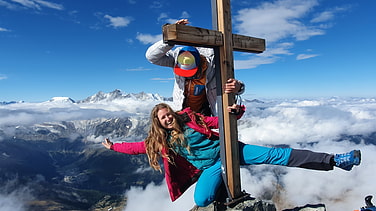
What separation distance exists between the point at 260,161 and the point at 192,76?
2163 mm

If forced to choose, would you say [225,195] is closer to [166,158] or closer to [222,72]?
[166,158]

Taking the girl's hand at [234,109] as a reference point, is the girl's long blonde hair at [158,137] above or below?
below

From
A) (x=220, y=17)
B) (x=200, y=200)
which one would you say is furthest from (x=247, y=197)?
(x=220, y=17)

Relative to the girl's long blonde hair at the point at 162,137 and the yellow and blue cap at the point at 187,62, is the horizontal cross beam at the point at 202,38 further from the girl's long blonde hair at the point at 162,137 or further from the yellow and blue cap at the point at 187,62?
the girl's long blonde hair at the point at 162,137

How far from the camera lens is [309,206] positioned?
5203 mm

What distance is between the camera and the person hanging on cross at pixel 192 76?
15.1 feet

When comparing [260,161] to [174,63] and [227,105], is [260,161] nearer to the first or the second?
[227,105]

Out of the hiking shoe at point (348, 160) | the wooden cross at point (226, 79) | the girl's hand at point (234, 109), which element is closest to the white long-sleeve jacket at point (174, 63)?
the wooden cross at point (226, 79)

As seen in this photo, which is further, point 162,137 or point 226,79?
point 162,137

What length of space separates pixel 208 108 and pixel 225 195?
1966mm

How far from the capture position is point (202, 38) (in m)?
4.16

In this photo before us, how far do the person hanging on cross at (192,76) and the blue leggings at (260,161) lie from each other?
118 centimetres

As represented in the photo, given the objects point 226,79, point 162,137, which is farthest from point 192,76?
point 162,137

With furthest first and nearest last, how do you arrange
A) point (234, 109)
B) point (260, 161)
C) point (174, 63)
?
1. point (174, 63)
2. point (260, 161)
3. point (234, 109)
